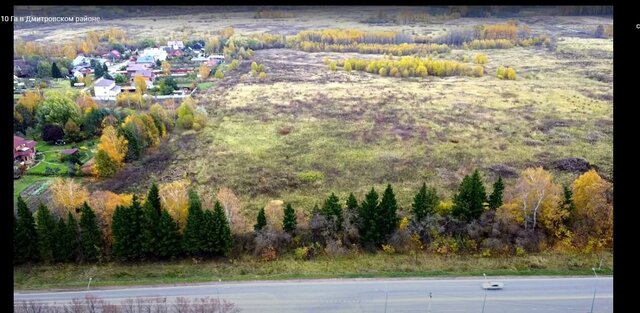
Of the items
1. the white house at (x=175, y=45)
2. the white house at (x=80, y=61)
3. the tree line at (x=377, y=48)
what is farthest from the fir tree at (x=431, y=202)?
the white house at (x=175, y=45)

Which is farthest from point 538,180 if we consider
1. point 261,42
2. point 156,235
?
point 261,42

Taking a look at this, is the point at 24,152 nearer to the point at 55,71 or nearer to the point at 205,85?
the point at 205,85

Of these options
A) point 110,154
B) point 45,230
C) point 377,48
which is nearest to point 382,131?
point 110,154

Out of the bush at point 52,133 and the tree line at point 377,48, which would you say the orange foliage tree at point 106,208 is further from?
the tree line at point 377,48

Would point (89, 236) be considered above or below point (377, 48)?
below

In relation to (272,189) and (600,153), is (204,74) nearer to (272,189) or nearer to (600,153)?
(272,189)

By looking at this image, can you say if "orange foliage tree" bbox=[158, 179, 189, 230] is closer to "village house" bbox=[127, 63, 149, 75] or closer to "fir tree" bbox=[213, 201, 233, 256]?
"fir tree" bbox=[213, 201, 233, 256]

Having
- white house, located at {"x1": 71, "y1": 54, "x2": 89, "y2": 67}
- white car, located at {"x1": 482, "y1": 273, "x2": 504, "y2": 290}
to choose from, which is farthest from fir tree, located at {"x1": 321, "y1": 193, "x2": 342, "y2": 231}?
white house, located at {"x1": 71, "y1": 54, "x2": 89, "y2": 67}
